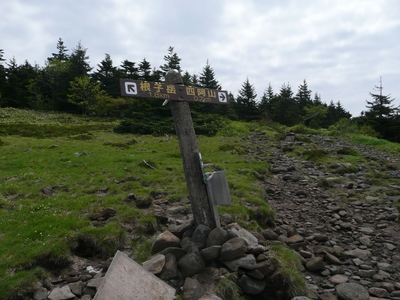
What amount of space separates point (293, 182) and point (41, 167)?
11.7m

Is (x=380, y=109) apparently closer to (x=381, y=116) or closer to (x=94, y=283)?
(x=381, y=116)

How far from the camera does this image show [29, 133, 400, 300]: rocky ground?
592 centimetres

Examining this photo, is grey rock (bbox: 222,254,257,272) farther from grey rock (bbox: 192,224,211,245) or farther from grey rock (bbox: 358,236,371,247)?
grey rock (bbox: 358,236,371,247)

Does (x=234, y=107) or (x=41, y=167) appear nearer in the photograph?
(x=41, y=167)

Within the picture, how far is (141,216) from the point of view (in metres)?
8.39

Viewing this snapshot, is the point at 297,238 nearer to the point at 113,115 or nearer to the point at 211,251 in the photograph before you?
the point at 211,251

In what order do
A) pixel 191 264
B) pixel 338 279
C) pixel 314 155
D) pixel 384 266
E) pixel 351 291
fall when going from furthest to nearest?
pixel 314 155, pixel 384 266, pixel 338 279, pixel 351 291, pixel 191 264

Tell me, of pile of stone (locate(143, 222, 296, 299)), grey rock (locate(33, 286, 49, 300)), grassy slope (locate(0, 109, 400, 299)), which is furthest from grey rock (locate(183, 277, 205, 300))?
grey rock (locate(33, 286, 49, 300))

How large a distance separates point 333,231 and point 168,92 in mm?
6247

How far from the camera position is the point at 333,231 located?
29.5 ft

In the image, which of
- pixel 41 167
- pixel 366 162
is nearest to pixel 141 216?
pixel 41 167

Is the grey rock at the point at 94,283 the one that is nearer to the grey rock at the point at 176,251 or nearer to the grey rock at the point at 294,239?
the grey rock at the point at 176,251

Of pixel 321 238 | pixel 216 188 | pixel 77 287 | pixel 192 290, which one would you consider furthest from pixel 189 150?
pixel 321 238

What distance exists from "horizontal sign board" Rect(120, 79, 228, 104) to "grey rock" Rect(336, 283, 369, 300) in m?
4.57
